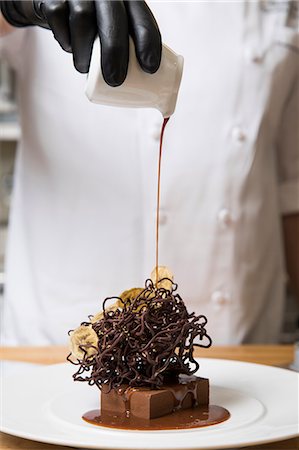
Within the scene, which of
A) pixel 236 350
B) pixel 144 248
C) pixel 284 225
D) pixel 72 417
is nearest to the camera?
pixel 72 417

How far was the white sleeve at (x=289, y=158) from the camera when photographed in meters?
1.69

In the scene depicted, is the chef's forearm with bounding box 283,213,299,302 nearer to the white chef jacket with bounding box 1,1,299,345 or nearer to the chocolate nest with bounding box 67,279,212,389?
the white chef jacket with bounding box 1,1,299,345

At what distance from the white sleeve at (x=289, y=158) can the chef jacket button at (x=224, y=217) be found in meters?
0.20

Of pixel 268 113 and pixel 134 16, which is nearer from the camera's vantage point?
pixel 134 16

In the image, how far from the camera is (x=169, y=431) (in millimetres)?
772

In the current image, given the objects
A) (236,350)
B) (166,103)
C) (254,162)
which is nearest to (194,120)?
(254,162)

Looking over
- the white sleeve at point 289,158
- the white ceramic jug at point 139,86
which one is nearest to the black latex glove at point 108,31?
the white ceramic jug at point 139,86

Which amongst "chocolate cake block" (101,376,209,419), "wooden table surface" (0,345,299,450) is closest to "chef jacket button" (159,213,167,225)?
"wooden table surface" (0,345,299,450)

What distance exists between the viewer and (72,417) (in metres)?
0.82

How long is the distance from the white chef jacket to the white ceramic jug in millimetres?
646

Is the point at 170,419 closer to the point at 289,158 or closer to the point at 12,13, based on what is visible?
the point at 12,13

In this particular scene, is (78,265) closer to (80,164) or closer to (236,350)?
(80,164)

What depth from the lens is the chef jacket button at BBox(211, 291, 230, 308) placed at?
1559 mm

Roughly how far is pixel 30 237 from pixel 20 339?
21 cm
